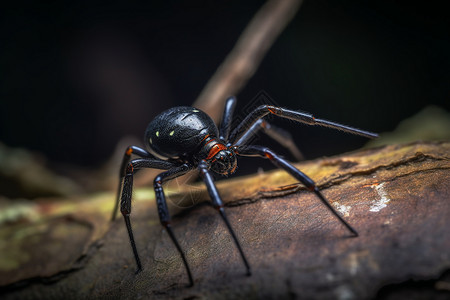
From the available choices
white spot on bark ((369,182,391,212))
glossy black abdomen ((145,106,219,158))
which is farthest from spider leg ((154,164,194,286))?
white spot on bark ((369,182,391,212))

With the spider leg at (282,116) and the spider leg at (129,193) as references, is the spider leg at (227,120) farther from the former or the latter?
the spider leg at (129,193)

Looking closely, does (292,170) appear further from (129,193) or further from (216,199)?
(129,193)

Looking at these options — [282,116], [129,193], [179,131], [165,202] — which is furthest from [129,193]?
[282,116]

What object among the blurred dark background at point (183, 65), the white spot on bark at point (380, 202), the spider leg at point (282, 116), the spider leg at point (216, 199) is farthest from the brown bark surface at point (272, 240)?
the blurred dark background at point (183, 65)

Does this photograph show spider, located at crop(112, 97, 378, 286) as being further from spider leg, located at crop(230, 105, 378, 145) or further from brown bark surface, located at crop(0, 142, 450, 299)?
brown bark surface, located at crop(0, 142, 450, 299)

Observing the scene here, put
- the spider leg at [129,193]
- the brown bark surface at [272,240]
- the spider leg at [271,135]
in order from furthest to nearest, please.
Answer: the spider leg at [271,135] < the spider leg at [129,193] < the brown bark surface at [272,240]

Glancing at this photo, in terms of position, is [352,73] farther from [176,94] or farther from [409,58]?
[176,94]
